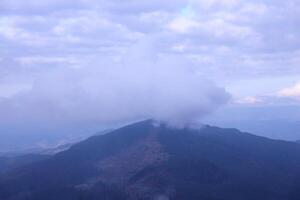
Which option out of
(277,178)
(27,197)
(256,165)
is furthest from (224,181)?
(27,197)

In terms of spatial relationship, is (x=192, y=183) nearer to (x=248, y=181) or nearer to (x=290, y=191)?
(x=248, y=181)

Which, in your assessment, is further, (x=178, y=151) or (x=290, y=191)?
(x=178, y=151)

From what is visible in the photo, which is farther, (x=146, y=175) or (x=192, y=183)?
(x=146, y=175)

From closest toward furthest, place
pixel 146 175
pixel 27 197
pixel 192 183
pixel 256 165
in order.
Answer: pixel 27 197, pixel 192 183, pixel 146 175, pixel 256 165

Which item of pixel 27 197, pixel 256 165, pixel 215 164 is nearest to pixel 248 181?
pixel 215 164

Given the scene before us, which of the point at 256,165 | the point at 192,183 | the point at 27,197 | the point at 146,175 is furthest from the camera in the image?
the point at 256,165

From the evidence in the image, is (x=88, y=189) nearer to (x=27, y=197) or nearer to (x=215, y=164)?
(x=27, y=197)

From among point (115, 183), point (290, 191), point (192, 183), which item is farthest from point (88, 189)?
point (290, 191)

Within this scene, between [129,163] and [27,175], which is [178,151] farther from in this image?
[27,175]
